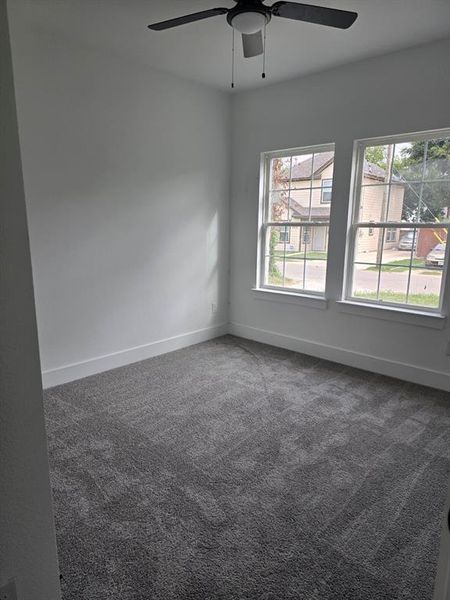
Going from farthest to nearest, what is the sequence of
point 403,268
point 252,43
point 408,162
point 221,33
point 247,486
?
point 403,268, point 408,162, point 221,33, point 252,43, point 247,486

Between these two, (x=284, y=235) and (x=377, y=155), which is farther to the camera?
(x=284, y=235)

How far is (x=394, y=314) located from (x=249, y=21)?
2521 mm

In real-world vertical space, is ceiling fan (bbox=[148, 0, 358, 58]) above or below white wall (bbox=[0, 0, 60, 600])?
above

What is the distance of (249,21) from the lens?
2.18 m

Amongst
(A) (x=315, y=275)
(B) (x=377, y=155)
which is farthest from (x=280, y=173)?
(A) (x=315, y=275)

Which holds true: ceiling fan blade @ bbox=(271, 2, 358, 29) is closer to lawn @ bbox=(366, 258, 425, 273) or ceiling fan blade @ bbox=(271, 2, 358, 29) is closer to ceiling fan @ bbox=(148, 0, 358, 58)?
ceiling fan @ bbox=(148, 0, 358, 58)

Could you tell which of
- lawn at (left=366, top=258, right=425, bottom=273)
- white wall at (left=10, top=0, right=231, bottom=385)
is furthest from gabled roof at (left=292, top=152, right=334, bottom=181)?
lawn at (left=366, top=258, right=425, bottom=273)

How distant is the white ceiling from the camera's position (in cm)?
246

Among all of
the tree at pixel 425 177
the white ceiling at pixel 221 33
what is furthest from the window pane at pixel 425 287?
the white ceiling at pixel 221 33

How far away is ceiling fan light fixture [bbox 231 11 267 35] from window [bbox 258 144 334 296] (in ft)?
5.56

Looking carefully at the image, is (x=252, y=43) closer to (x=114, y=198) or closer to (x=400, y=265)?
(x=114, y=198)

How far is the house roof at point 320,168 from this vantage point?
11.4 ft

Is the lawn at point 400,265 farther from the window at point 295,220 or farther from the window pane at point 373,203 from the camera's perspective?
the window at point 295,220

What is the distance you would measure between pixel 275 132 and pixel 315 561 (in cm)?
375
